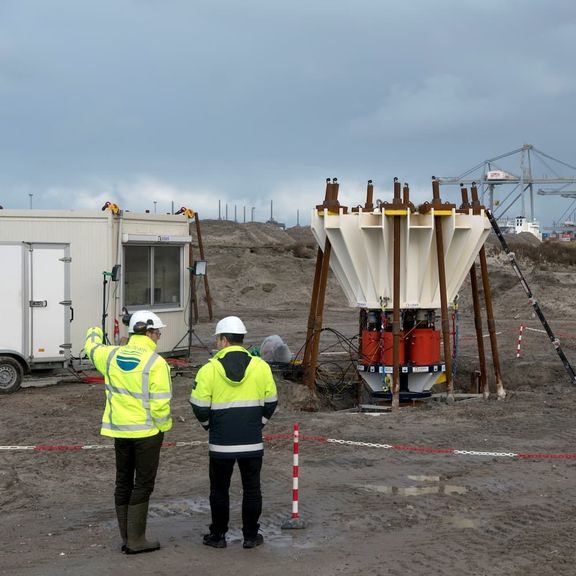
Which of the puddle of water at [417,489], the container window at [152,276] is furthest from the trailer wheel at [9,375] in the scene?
the puddle of water at [417,489]

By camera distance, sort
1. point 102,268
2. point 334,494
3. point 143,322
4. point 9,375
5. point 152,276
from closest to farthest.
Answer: point 143,322
point 334,494
point 9,375
point 102,268
point 152,276

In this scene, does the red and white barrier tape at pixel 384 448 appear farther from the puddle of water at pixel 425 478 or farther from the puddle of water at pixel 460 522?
the puddle of water at pixel 460 522

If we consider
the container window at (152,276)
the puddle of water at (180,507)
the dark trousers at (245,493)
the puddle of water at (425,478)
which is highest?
the container window at (152,276)

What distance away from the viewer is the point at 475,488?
10.0m

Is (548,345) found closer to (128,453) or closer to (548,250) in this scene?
(128,453)

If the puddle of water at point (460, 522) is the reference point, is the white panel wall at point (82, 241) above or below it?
above

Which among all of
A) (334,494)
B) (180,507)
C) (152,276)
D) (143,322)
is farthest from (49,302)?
(143,322)

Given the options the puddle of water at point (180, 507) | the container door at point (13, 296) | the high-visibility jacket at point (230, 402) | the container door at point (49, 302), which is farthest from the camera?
the container door at point (49, 302)

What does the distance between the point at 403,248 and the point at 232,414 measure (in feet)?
32.3

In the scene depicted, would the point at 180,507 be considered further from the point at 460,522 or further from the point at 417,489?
the point at 460,522

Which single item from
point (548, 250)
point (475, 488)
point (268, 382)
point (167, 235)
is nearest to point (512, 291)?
point (548, 250)

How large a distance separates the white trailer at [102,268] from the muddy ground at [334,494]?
4.63 feet

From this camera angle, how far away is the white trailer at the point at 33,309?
1603 cm

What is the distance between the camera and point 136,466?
7.66m
